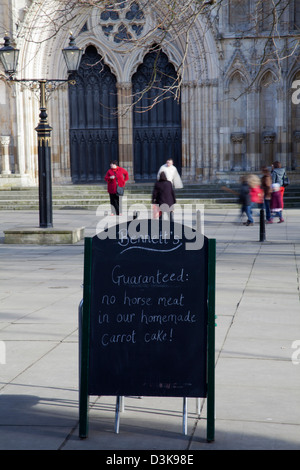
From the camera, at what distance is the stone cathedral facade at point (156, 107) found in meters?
24.4

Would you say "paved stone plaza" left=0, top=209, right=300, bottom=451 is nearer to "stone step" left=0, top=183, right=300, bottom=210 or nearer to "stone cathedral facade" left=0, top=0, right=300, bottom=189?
"stone step" left=0, top=183, right=300, bottom=210

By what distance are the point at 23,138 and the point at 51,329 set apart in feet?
61.3

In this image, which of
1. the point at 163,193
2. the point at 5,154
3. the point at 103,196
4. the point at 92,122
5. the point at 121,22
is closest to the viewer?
the point at 163,193

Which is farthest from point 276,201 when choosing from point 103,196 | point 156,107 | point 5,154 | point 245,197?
point 5,154

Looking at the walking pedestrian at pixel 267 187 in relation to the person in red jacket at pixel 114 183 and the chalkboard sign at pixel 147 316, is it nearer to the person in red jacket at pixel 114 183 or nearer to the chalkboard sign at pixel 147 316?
the person in red jacket at pixel 114 183

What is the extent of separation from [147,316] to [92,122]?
884 inches

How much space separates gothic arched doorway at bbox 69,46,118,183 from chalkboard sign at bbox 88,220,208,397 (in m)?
22.1

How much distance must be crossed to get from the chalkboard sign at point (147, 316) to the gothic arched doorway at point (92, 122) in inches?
869

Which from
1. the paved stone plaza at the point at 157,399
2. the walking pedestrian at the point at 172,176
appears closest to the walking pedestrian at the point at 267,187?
the walking pedestrian at the point at 172,176

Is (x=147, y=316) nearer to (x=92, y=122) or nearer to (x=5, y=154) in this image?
(x=5, y=154)

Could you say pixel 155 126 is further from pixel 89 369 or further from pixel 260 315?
pixel 89 369

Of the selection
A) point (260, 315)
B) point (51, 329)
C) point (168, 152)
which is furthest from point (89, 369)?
point (168, 152)

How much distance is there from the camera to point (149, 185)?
24.8 meters

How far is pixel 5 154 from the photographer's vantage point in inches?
982
